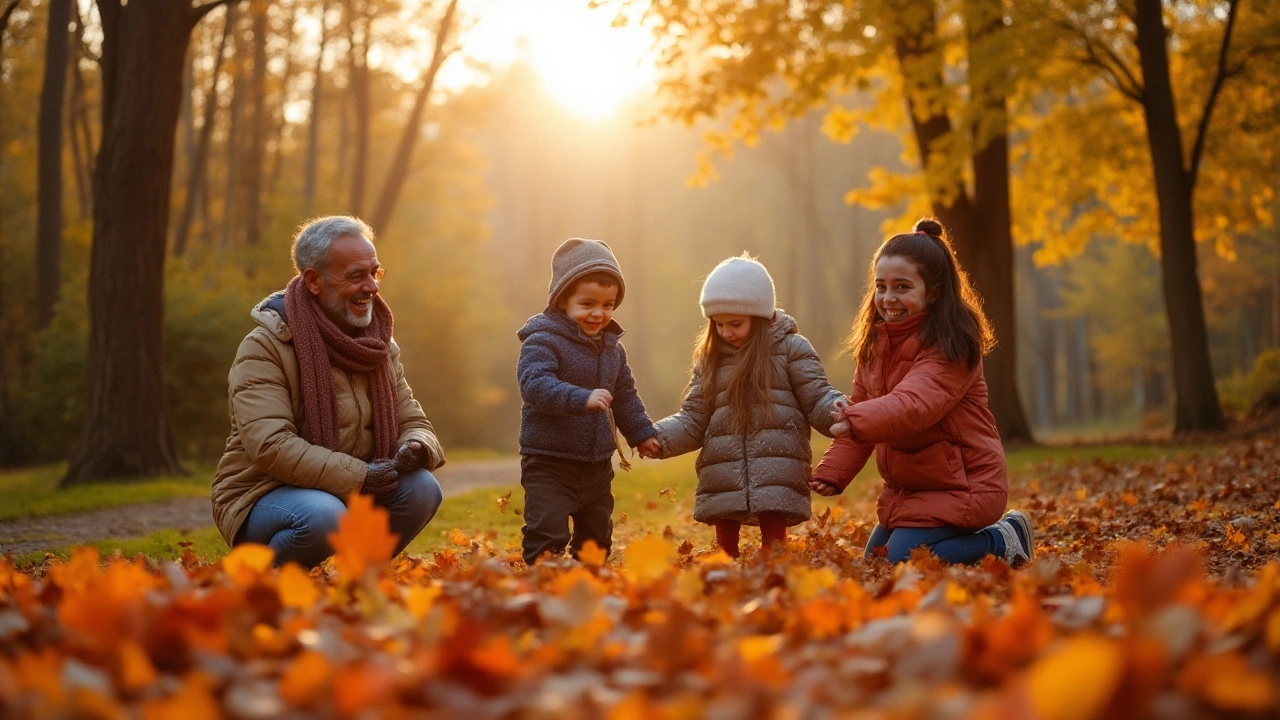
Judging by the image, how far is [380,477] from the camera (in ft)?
15.1

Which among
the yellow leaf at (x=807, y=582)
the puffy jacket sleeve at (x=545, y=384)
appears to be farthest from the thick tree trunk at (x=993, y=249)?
the yellow leaf at (x=807, y=582)

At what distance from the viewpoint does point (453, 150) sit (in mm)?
26609

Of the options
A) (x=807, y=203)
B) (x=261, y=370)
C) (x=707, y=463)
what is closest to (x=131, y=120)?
(x=261, y=370)

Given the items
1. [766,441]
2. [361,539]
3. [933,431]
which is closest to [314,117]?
[766,441]

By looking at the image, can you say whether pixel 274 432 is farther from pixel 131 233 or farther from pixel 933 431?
pixel 131 233

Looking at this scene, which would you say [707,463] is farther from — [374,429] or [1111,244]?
[1111,244]

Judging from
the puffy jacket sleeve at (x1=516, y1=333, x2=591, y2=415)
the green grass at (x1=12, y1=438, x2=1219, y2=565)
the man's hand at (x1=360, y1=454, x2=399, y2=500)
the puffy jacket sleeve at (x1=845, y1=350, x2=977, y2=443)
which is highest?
the puffy jacket sleeve at (x1=516, y1=333, x2=591, y2=415)

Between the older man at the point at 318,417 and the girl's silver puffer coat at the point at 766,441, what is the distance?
1268 mm

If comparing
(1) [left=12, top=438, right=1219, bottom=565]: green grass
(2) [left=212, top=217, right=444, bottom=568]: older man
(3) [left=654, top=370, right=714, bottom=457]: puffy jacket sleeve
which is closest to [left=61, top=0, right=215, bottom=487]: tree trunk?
(1) [left=12, top=438, right=1219, bottom=565]: green grass

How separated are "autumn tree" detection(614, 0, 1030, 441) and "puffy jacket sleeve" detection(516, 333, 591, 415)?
681 cm

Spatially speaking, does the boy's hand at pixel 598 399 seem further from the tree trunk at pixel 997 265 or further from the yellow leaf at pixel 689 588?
the tree trunk at pixel 997 265

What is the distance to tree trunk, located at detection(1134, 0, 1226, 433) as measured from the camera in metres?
14.9

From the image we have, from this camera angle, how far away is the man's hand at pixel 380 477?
4.58 metres

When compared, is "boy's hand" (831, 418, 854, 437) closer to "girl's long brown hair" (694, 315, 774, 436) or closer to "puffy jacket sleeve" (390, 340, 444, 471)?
"girl's long brown hair" (694, 315, 774, 436)
